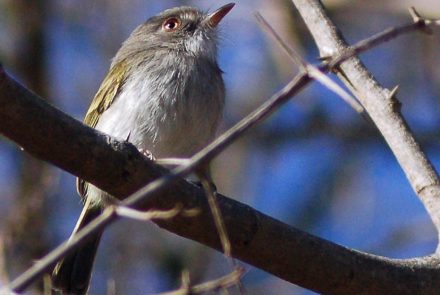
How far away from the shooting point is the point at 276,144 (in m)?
9.48

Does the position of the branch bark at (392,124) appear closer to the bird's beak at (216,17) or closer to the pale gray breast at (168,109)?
the pale gray breast at (168,109)

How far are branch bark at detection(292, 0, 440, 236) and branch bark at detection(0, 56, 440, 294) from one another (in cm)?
34

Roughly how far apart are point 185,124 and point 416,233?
4097mm

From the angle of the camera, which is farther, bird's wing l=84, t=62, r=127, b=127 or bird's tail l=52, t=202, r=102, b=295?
bird's wing l=84, t=62, r=127, b=127

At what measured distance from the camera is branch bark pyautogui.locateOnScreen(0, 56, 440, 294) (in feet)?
10.7

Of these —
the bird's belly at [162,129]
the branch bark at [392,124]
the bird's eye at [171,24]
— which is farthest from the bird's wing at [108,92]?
the branch bark at [392,124]

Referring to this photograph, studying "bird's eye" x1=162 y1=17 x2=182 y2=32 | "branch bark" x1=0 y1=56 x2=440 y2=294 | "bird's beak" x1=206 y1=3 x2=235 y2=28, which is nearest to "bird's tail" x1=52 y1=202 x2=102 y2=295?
"bird's eye" x1=162 y1=17 x2=182 y2=32

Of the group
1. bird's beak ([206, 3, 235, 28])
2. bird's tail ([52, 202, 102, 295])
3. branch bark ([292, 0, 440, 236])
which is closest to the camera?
branch bark ([292, 0, 440, 236])

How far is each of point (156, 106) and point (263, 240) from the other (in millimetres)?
1672

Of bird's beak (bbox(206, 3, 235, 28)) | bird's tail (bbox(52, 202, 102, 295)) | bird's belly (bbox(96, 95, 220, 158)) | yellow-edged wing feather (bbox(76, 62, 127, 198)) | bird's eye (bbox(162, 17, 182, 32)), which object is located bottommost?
bird's tail (bbox(52, 202, 102, 295))

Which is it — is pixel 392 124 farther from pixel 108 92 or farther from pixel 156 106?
pixel 108 92

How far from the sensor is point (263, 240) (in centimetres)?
355

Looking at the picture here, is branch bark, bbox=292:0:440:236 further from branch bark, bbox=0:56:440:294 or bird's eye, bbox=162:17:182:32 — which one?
bird's eye, bbox=162:17:182:32

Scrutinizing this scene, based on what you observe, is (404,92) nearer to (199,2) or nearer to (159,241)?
(199,2)
